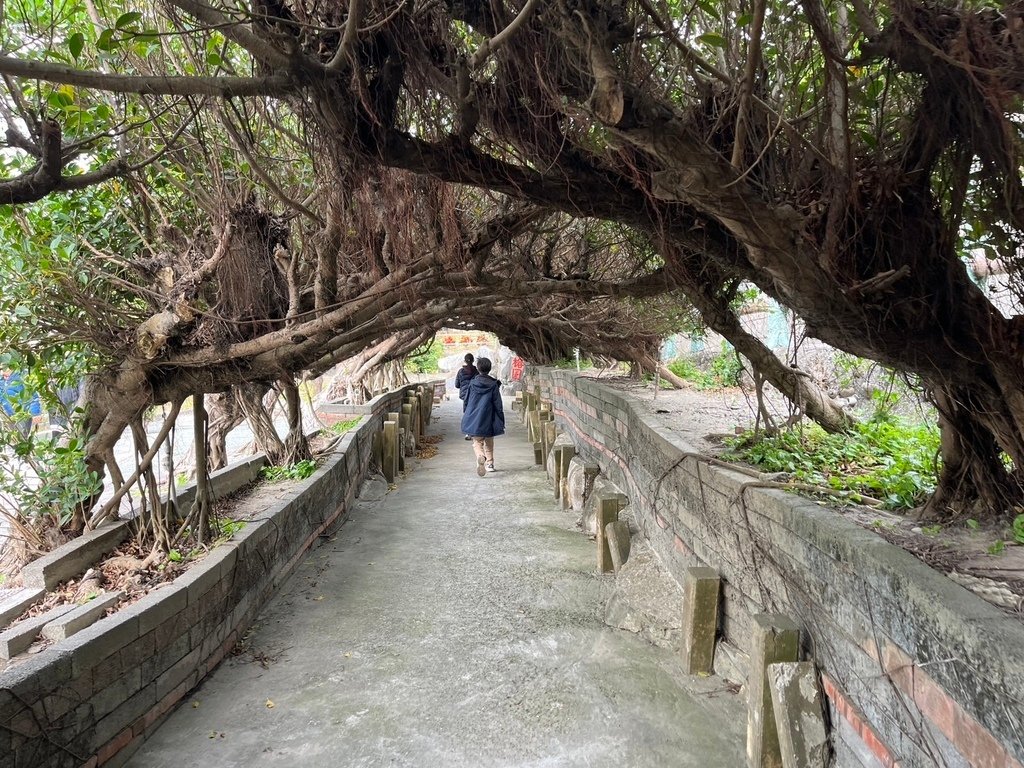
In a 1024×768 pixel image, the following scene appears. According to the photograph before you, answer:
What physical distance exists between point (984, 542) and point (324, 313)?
3925 mm

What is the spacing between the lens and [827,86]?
2293mm

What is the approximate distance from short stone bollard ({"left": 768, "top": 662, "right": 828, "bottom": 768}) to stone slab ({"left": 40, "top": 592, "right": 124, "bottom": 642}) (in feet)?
11.9

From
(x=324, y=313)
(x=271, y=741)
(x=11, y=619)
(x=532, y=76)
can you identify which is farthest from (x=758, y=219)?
(x=11, y=619)

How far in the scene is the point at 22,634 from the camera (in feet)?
11.0

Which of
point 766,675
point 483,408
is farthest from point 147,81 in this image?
point 483,408

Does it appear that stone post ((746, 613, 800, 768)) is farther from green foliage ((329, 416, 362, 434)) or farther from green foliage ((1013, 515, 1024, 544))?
green foliage ((329, 416, 362, 434))

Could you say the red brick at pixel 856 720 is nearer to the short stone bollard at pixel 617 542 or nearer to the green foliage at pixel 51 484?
the short stone bollard at pixel 617 542

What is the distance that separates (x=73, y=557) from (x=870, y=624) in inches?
190

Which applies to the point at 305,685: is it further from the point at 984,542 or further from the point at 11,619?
the point at 984,542

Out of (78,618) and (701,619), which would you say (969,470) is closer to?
(701,619)

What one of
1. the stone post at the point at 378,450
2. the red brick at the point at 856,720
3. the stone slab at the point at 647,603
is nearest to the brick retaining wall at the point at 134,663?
the stone slab at the point at 647,603

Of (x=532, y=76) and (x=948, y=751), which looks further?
(x=532, y=76)

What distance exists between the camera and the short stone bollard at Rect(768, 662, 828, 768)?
2.80 m

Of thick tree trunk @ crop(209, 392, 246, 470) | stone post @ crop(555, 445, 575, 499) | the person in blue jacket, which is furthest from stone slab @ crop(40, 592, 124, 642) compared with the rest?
the person in blue jacket
